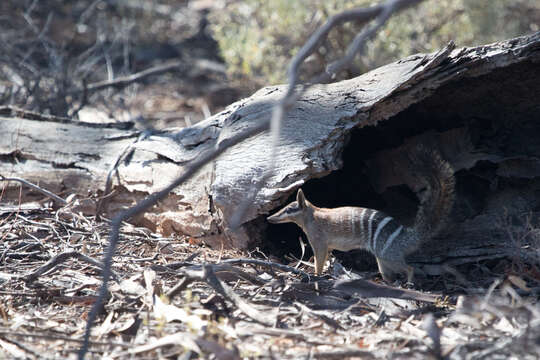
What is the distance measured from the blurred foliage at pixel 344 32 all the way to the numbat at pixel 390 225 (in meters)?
3.57

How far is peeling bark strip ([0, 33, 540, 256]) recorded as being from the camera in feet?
13.9

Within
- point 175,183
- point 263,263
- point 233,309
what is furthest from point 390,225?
point 175,183

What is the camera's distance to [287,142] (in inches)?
177

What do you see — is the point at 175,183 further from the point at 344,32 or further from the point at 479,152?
the point at 344,32

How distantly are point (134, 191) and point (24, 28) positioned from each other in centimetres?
613

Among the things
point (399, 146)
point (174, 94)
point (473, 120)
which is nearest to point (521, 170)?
point (473, 120)

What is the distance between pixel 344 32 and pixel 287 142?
413 cm

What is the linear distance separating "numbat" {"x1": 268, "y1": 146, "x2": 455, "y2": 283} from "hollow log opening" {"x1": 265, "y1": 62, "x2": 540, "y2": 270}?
0.96 feet

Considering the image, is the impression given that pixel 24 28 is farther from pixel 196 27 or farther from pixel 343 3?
pixel 343 3

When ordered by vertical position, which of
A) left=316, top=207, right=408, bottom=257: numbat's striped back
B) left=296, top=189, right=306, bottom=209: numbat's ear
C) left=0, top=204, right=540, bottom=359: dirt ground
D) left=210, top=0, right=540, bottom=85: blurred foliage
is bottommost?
left=0, top=204, right=540, bottom=359: dirt ground

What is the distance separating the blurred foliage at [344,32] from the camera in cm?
814

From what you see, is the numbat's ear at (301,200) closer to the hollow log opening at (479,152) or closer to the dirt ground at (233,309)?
the hollow log opening at (479,152)

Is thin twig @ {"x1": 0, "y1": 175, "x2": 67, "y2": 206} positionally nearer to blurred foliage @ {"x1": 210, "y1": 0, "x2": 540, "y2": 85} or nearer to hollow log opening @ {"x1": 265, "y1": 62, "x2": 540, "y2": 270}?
hollow log opening @ {"x1": 265, "y1": 62, "x2": 540, "y2": 270}

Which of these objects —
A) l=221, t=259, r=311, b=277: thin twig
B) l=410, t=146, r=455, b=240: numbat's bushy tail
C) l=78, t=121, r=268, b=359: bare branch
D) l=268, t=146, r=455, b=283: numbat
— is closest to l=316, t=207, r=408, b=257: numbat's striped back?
l=268, t=146, r=455, b=283: numbat
